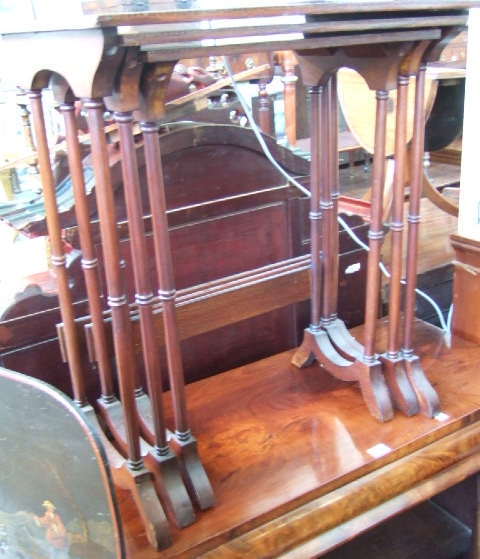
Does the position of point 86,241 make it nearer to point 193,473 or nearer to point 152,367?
point 152,367

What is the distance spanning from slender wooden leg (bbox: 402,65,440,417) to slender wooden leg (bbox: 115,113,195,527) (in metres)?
0.48

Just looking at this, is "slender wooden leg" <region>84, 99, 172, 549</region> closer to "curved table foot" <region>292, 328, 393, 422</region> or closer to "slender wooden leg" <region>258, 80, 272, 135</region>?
"curved table foot" <region>292, 328, 393, 422</region>

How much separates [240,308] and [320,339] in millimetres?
215

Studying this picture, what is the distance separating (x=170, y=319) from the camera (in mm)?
903

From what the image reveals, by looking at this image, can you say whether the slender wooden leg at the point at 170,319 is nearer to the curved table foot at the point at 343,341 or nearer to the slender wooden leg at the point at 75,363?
the slender wooden leg at the point at 75,363

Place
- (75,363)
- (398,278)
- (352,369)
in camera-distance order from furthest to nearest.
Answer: (352,369)
(398,278)
(75,363)

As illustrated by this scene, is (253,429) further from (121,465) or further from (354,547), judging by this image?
(354,547)

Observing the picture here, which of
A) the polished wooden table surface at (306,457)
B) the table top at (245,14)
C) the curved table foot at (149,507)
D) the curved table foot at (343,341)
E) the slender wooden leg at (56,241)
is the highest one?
the table top at (245,14)

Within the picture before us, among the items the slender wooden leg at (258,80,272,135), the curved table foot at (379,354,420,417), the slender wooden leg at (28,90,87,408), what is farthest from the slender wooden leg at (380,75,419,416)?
the slender wooden leg at (258,80,272,135)

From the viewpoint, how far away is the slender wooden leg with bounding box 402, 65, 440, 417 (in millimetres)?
1033

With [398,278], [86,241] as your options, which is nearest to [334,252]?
[398,278]

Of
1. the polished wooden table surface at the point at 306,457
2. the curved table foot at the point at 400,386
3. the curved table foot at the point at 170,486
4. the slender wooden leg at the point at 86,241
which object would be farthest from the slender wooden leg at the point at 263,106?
the curved table foot at the point at 170,486

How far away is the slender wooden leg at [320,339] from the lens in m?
1.15

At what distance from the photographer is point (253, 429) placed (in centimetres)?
116
